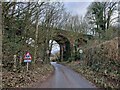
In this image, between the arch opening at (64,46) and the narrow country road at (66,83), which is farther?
the arch opening at (64,46)

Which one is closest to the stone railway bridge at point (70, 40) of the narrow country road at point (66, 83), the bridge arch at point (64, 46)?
the bridge arch at point (64, 46)

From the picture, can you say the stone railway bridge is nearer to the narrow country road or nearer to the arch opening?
the arch opening

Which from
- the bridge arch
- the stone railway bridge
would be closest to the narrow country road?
the stone railway bridge

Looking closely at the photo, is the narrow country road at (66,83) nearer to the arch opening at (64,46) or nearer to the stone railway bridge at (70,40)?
the stone railway bridge at (70,40)

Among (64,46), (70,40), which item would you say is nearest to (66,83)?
(70,40)

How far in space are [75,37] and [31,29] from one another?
25475mm

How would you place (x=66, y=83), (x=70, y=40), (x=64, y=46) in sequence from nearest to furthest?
(x=66, y=83) → (x=70, y=40) → (x=64, y=46)

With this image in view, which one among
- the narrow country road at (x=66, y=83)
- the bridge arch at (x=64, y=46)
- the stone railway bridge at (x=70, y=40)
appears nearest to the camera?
the narrow country road at (x=66, y=83)

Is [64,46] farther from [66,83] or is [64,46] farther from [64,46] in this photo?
[66,83]

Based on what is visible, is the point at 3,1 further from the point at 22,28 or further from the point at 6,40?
the point at 22,28

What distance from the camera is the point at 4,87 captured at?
10062 millimetres

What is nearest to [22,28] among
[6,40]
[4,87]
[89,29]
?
[6,40]

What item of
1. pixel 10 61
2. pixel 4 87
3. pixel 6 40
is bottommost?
pixel 4 87

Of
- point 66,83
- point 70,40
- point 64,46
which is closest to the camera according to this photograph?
point 66,83
